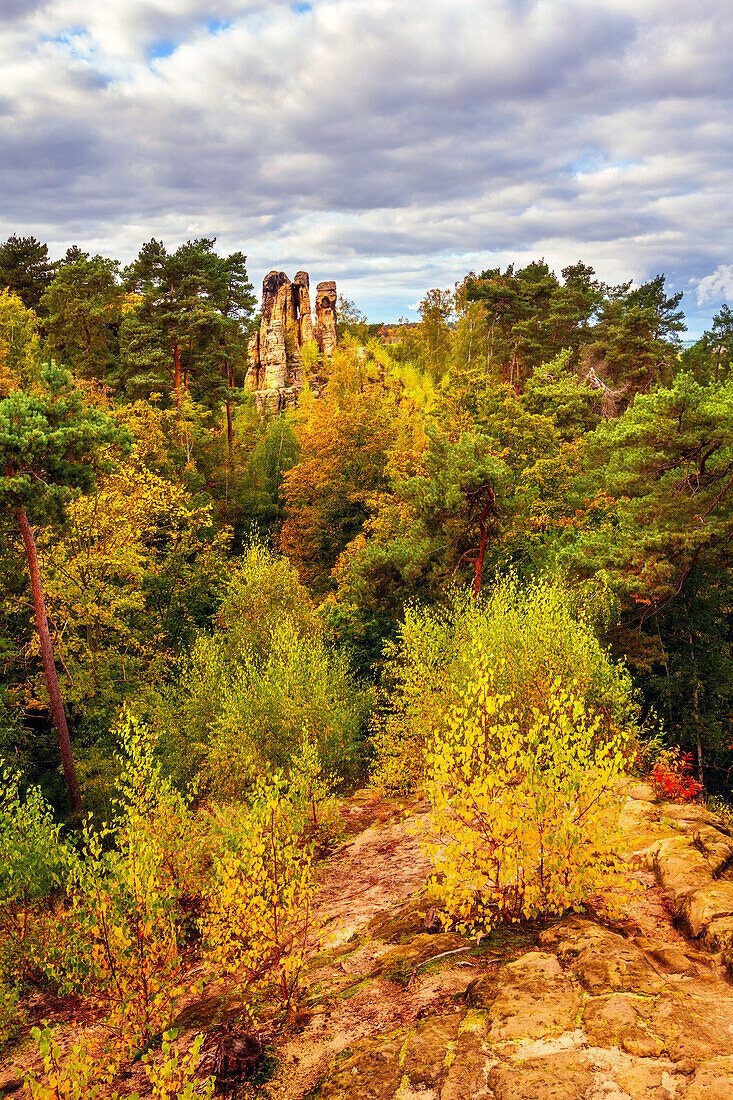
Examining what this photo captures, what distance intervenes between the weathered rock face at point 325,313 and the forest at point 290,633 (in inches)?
1486

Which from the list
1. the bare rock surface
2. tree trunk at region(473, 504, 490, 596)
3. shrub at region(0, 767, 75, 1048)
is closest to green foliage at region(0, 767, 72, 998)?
shrub at region(0, 767, 75, 1048)

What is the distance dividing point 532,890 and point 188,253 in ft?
130

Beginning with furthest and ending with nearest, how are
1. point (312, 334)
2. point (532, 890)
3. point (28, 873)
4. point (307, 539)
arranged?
point (312, 334) → point (307, 539) → point (28, 873) → point (532, 890)

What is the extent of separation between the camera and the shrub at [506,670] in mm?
13023

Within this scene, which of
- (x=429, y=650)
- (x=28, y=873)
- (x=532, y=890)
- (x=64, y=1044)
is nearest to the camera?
(x=532, y=890)

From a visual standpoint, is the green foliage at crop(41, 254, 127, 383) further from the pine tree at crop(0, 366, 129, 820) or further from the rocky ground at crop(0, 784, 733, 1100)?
the rocky ground at crop(0, 784, 733, 1100)

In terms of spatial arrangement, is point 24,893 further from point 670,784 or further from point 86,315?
point 86,315

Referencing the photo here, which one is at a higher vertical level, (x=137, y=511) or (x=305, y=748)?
(x=137, y=511)

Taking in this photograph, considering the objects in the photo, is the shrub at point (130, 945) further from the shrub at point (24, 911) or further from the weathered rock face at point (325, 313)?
the weathered rock face at point (325, 313)

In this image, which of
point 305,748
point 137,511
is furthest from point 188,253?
point 305,748

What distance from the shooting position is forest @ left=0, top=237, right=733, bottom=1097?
7078 millimetres

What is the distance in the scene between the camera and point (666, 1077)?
4.32 metres

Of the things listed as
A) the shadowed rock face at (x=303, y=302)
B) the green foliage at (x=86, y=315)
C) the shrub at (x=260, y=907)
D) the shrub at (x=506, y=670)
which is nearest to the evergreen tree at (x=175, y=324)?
the green foliage at (x=86, y=315)

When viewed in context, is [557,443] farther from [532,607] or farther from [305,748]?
[305,748]
